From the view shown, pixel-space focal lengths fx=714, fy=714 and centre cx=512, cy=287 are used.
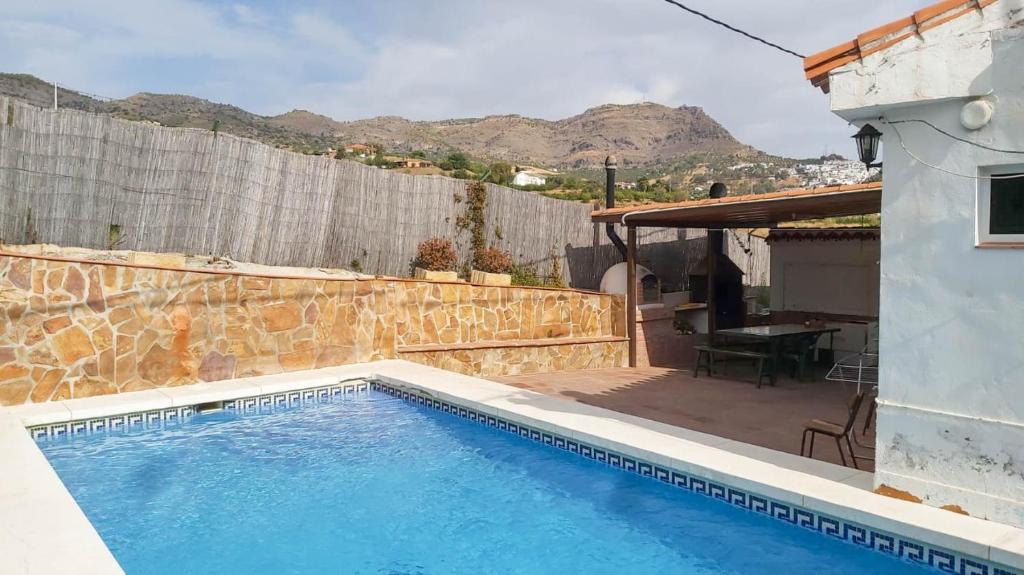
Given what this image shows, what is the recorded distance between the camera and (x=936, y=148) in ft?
16.8

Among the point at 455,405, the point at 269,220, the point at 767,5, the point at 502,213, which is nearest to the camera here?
the point at 455,405

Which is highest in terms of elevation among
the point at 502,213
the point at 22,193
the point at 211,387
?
the point at 502,213

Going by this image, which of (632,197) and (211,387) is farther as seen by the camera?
(632,197)

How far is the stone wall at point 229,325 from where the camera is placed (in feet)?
27.7

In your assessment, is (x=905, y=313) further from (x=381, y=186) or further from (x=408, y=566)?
(x=381, y=186)

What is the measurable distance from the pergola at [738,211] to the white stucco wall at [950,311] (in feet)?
13.0

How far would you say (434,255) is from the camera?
14.4 m

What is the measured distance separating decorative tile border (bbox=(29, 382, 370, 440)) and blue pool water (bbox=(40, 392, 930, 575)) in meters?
0.18

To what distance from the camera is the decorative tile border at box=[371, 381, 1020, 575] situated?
188 inches

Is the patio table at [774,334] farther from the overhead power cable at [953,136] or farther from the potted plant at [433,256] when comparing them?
the overhead power cable at [953,136]

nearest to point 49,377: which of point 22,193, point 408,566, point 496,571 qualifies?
point 22,193

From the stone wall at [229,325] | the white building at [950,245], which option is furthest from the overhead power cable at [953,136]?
the stone wall at [229,325]

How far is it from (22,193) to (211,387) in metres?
4.30

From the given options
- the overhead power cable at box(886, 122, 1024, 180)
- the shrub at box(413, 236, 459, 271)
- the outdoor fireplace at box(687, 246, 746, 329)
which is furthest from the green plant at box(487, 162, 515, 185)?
the overhead power cable at box(886, 122, 1024, 180)
